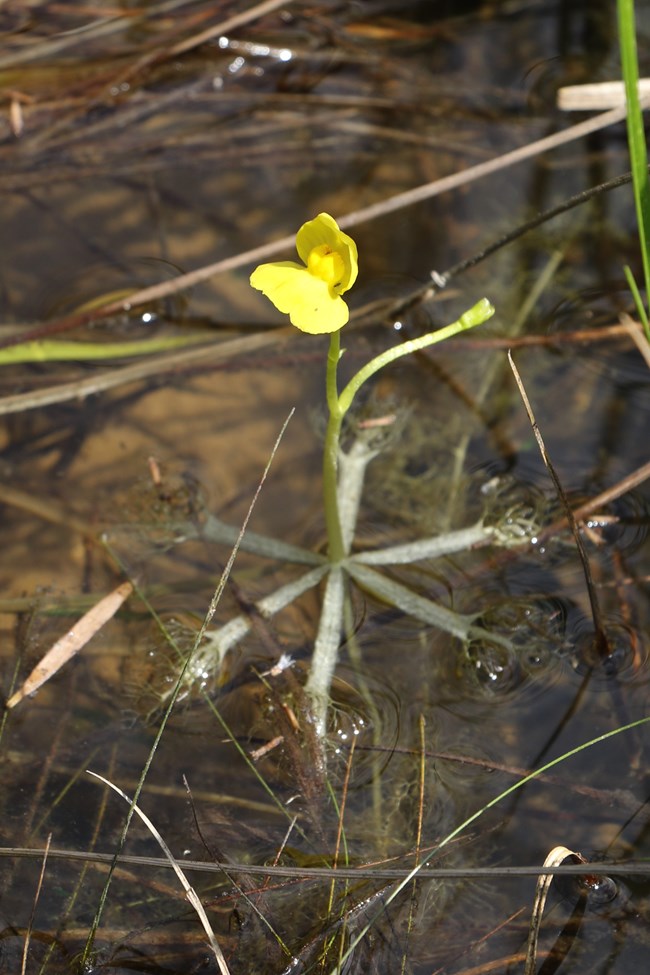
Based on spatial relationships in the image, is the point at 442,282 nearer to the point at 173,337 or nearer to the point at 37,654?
the point at 173,337

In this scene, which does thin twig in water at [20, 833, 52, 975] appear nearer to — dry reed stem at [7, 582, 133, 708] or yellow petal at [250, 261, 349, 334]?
dry reed stem at [7, 582, 133, 708]

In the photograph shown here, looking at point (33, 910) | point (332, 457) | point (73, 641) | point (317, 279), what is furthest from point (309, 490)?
point (33, 910)

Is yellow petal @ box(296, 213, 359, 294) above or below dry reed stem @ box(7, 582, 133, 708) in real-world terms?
above

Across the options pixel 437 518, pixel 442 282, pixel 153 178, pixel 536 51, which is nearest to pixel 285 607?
pixel 437 518

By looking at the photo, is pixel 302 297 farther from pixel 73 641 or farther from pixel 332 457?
pixel 73 641

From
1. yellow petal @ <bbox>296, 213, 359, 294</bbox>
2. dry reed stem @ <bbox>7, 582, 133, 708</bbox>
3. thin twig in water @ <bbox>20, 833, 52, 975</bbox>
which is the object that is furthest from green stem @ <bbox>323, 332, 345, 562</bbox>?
thin twig in water @ <bbox>20, 833, 52, 975</bbox>

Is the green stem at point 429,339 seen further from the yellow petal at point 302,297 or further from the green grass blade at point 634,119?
the green grass blade at point 634,119

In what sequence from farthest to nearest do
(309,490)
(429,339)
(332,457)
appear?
(309,490) → (332,457) → (429,339)
